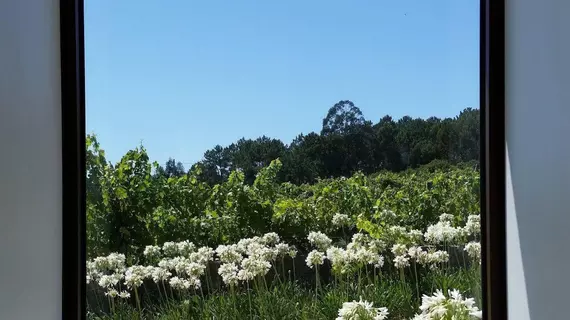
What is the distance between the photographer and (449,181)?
1.47m

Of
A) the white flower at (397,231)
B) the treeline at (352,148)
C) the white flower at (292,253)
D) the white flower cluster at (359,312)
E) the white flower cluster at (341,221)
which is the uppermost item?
→ the treeline at (352,148)

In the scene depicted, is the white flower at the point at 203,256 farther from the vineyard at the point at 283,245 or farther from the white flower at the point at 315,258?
the white flower at the point at 315,258

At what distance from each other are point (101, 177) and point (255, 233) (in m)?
0.51

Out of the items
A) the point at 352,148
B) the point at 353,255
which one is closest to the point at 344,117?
the point at 352,148
